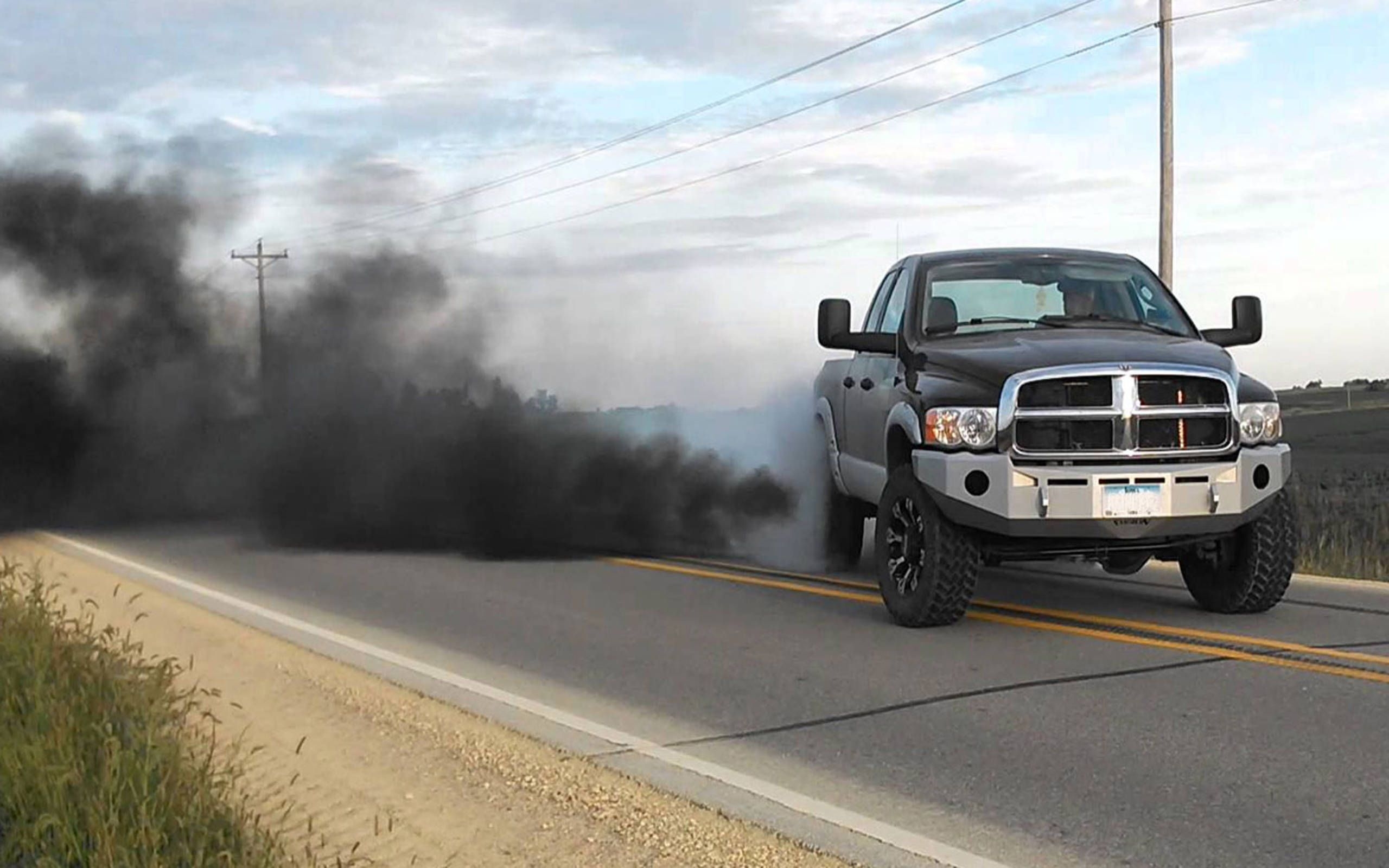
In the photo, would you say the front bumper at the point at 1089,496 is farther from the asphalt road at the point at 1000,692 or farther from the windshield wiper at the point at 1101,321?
A: the windshield wiper at the point at 1101,321

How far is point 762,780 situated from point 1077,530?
3143mm

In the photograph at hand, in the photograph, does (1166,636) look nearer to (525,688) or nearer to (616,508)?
(525,688)

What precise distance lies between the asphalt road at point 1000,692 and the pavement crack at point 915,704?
19 mm

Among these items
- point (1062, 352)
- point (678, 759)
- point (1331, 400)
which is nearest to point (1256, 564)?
point (1062, 352)

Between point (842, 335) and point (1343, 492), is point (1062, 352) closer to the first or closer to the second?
point (842, 335)

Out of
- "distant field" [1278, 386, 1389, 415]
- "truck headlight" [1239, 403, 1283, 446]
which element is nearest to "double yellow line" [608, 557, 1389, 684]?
"truck headlight" [1239, 403, 1283, 446]

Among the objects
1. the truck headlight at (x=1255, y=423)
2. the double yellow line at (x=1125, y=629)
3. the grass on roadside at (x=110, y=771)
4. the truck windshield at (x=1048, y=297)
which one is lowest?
the double yellow line at (x=1125, y=629)

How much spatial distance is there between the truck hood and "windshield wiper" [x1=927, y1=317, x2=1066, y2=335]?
0.58 feet

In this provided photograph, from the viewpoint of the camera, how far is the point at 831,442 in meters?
11.7

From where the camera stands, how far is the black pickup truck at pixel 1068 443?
27.7 ft

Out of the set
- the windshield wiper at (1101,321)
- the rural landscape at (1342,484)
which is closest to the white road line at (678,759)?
the windshield wiper at (1101,321)

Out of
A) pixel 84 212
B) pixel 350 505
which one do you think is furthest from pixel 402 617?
pixel 84 212

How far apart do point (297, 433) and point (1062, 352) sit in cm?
1380


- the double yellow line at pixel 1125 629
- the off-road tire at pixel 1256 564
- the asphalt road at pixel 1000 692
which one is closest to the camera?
the asphalt road at pixel 1000 692
